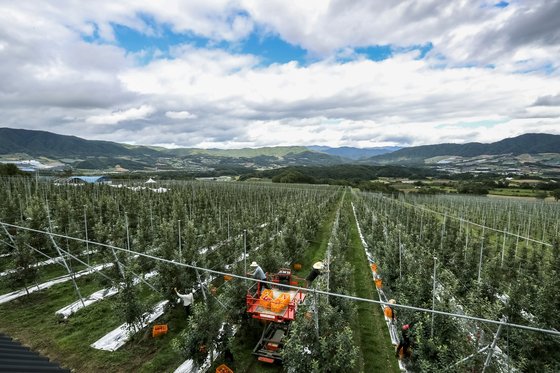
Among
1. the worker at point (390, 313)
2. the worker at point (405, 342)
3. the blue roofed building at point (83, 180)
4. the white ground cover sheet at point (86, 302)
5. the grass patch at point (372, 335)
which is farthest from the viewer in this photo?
the blue roofed building at point (83, 180)

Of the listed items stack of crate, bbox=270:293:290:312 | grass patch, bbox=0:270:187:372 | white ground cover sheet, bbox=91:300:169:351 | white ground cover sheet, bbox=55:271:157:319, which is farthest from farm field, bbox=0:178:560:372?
stack of crate, bbox=270:293:290:312

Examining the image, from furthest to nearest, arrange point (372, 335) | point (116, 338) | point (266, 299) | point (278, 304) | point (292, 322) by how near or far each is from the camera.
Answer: point (372, 335) < point (116, 338) < point (266, 299) < point (278, 304) < point (292, 322)

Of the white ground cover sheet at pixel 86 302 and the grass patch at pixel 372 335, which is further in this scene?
the white ground cover sheet at pixel 86 302

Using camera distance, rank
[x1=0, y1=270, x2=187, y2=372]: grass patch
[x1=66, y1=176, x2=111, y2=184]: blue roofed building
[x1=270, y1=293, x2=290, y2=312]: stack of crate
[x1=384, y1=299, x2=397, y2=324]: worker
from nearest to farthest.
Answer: [x1=0, y1=270, x2=187, y2=372]: grass patch → [x1=270, y1=293, x2=290, y2=312]: stack of crate → [x1=384, y1=299, x2=397, y2=324]: worker → [x1=66, y1=176, x2=111, y2=184]: blue roofed building

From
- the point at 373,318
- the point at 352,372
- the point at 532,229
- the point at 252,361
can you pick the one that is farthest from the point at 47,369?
the point at 532,229

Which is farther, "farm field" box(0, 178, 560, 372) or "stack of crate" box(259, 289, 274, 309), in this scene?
"stack of crate" box(259, 289, 274, 309)

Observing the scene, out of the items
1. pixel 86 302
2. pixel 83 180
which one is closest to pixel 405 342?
pixel 86 302

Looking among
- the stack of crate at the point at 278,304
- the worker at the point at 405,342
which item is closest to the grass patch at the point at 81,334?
the stack of crate at the point at 278,304

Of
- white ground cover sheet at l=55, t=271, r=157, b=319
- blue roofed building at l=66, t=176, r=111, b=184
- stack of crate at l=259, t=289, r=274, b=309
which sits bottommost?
white ground cover sheet at l=55, t=271, r=157, b=319

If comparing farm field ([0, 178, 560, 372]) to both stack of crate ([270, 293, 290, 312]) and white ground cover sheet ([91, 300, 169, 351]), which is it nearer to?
white ground cover sheet ([91, 300, 169, 351])

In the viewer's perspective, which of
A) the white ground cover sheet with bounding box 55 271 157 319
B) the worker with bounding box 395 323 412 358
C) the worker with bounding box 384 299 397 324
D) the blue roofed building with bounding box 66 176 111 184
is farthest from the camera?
the blue roofed building with bounding box 66 176 111 184

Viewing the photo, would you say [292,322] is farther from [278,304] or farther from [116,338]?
[116,338]

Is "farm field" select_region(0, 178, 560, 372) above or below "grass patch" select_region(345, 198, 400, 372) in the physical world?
above

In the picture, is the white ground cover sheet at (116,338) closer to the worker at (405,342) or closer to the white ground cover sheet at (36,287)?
the white ground cover sheet at (36,287)
